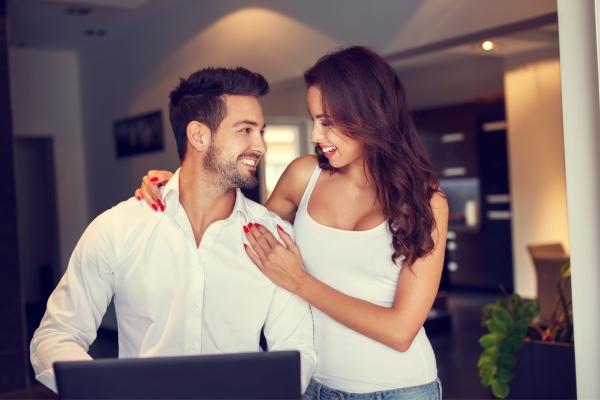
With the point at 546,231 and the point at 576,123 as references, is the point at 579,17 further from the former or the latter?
the point at 546,231

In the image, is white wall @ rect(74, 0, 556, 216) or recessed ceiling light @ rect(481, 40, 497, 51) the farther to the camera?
recessed ceiling light @ rect(481, 40, 497, 51)

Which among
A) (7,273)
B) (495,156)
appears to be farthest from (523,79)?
(7,273)

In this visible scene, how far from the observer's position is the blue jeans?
5.84 ft

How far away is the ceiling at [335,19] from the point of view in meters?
3.98

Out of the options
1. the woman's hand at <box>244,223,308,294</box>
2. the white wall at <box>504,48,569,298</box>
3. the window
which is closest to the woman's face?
the woman's hand at <box>244,223,308,294</box>

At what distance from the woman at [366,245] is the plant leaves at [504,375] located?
1454 millimetres

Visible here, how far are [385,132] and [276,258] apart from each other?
478 mm

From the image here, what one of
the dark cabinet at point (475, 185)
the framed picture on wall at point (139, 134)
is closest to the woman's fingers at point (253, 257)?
the framed picture on wall at point (139, 134)

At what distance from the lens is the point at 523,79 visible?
824cm

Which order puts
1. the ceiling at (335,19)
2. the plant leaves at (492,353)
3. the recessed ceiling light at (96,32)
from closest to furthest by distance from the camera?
the plant leaves at (492,353) < the ceiling at (335,19) < the recessed ceiling light at (96,32)

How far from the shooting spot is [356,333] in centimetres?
179

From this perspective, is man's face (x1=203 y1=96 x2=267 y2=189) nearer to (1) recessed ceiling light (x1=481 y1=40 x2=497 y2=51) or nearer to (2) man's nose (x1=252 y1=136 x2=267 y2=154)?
(2) man's nose (x1=252 y1=136 x2=267 y2=154)

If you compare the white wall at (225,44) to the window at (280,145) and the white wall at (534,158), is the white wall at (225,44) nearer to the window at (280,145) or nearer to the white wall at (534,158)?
the window at (280,145)

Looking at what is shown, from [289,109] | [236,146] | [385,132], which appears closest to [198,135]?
[236,146]
